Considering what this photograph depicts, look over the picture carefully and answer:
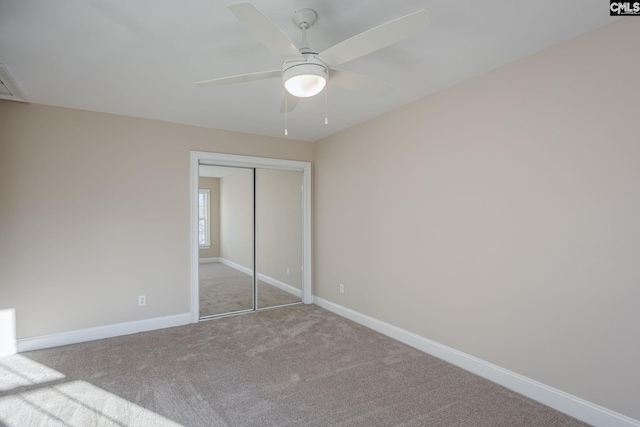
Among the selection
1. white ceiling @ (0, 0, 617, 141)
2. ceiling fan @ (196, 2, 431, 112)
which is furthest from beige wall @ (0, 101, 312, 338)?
ceiling fan @ (196, 2, 431, 112)

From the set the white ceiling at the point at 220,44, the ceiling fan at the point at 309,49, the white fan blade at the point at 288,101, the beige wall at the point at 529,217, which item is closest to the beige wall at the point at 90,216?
the white ceiling at the point at 220,44

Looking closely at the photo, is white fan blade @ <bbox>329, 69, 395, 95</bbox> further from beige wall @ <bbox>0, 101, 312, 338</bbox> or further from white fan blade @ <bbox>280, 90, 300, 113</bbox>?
beige wall @ <bbox>0, 101, 312, 338</bbox>

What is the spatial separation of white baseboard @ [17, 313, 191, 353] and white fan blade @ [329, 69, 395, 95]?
3414 millimetres

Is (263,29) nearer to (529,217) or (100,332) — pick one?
(529,217)

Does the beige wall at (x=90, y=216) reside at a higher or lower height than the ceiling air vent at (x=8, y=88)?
lower

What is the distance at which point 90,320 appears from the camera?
3.46 metres

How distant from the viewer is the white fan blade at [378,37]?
1.33 metres

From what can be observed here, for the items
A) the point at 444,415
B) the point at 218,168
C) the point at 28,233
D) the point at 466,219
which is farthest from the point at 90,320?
the point at 466,219

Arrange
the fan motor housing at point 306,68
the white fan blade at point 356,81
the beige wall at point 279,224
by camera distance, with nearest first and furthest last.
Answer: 1. the fan motor housing at point 306,68
2. the white fan blade at point 356,81
3. the beige wall at point 279,224

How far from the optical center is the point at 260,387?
2506 mm

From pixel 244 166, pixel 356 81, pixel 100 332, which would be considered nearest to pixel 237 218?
pixel 244 166

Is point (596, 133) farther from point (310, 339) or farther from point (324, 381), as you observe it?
point (310, 339)

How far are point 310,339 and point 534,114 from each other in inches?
116

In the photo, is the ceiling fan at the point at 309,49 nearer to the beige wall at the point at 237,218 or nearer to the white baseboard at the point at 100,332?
the beige wall at the point at 237,218
